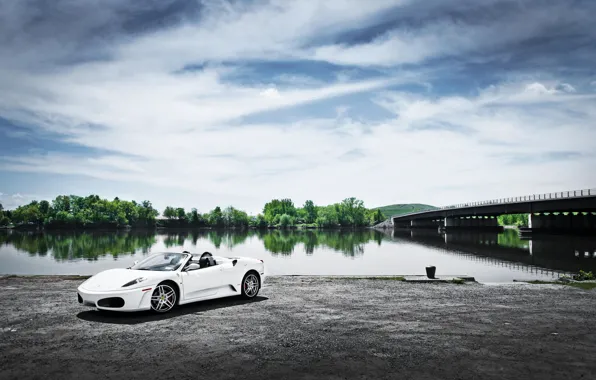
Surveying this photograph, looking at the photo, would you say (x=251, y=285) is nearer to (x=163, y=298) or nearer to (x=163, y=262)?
(x=163, y=262)

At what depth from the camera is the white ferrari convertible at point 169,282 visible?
1158cm

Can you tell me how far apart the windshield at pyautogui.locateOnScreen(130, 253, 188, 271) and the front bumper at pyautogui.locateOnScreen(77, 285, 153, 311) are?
4.23ft

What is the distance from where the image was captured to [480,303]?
13.9 m

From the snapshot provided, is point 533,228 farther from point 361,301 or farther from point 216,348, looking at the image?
point 216,348

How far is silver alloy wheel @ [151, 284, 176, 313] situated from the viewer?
12.0m

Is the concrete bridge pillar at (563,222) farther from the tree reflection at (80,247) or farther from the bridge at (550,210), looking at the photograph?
the tree reflection at (80,247)

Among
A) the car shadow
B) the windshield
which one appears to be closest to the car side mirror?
the windshield

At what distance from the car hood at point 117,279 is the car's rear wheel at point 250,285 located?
9.34 ft

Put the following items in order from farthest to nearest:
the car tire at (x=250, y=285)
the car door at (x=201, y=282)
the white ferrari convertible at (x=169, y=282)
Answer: the car tire at (x=250, y=285)
the car door at (x=201, y=282)
the white ferrari convertible at (x=169, y=282)

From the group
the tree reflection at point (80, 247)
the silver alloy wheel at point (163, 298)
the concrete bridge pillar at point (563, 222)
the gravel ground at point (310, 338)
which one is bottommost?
the tree reflection at point (80, 247)

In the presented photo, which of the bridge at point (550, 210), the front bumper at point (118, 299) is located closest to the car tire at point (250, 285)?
the front bumper at point (118, 299)

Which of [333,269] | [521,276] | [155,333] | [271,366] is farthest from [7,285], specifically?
[521,276]

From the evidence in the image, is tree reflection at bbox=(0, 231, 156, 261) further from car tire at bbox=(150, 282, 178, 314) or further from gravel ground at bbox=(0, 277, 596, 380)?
gravel ground at bbox=(0, 277, 596, 380)

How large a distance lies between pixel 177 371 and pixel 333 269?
34.4 m
